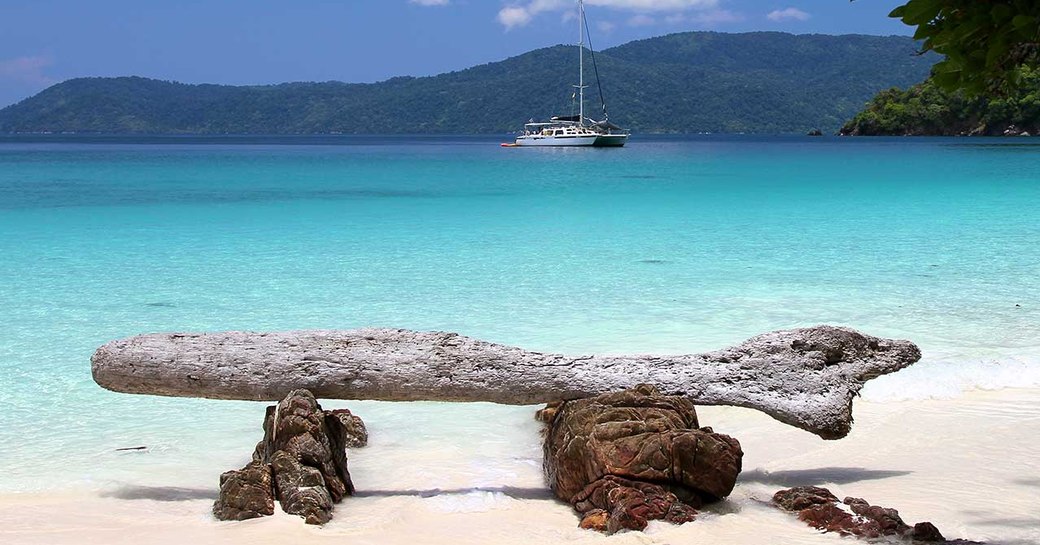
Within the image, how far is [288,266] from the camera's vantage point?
1483cm

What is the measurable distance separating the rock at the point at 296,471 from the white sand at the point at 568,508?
0.09m

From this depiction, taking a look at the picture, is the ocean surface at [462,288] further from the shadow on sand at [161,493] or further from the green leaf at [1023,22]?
the green leaf at [1023,22]

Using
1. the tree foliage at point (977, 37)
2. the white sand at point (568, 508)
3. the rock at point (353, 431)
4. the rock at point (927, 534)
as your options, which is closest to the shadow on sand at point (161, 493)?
the white sand at point (568, 508)

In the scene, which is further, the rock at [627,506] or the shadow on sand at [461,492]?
the shadow on sand at [461,492]

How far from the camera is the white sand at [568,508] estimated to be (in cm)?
442

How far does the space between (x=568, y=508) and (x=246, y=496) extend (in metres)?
1.48

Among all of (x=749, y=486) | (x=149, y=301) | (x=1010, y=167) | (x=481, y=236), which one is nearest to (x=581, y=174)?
(x=1010, y=167)

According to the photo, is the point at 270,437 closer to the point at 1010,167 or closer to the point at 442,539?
the point at 442,539

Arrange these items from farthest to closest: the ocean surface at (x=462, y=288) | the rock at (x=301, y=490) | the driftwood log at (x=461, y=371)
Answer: the ocean surface at (x=462, y=288) < the driftwood log at (x=461, y=371) < the rock at (x=301, y=490)

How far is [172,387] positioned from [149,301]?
23.5 ft

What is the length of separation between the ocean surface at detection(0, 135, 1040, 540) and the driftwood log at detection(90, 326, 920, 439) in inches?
25.5

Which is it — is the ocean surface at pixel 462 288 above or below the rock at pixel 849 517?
below

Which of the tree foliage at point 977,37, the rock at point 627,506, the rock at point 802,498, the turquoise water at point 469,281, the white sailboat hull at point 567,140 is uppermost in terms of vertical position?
the tree foliage at point 977,37

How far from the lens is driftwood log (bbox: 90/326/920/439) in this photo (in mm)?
4961
